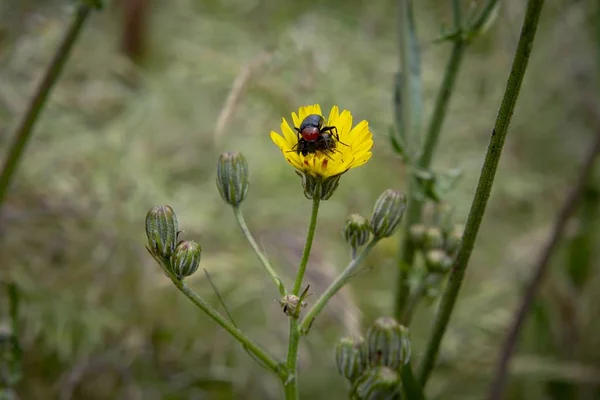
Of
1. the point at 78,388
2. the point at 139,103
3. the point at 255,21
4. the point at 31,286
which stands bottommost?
the point at 78,388

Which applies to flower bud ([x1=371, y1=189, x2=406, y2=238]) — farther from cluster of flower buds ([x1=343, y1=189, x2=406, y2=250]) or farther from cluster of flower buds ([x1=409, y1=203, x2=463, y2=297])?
cluster of flower buds ([x1=409, y1=203, x2=463, y2=297])

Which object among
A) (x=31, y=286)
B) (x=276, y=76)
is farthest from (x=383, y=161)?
(x=31, y=286)

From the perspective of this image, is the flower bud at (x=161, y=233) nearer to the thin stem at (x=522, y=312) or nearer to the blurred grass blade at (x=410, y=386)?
the blurred grass blade at (x=410, y=386)

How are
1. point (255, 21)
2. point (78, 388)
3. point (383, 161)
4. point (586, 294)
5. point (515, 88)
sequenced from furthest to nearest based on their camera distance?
point (255, 21), point (383, 161), point (586, 294), point (78, 388), point (515, 88)

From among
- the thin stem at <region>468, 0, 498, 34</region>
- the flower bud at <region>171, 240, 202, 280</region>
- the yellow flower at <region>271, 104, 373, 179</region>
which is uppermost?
the thin stem at <region>468, 0, 498, 34</region>

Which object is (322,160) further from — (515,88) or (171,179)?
(171,179)

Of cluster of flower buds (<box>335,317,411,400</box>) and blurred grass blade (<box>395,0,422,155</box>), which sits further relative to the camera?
blurred grass blade (<box>395,0,422,155</box>)

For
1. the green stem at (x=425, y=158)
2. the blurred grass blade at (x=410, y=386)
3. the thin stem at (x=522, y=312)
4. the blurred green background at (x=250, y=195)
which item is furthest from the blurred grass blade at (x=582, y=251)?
the blurred grass blade at (x=410, y=386)

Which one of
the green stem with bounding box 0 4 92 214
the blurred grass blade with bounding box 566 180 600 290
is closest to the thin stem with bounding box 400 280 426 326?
the green stem with bounding box 0 4 92 214
